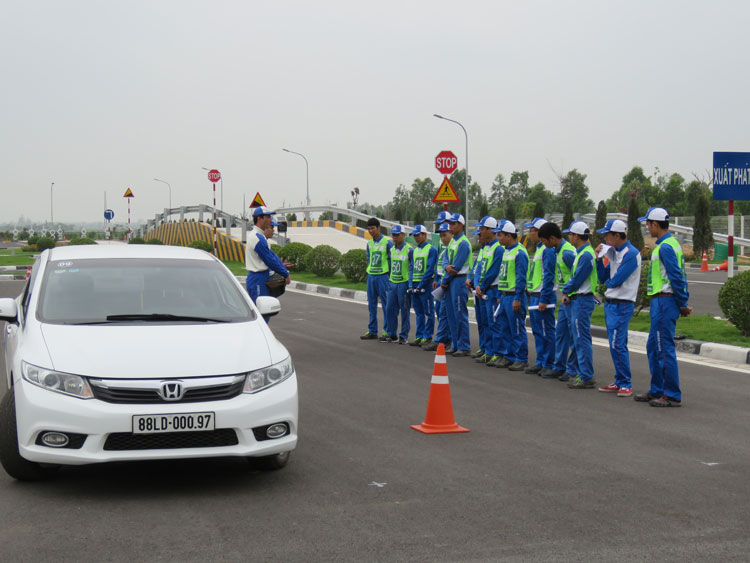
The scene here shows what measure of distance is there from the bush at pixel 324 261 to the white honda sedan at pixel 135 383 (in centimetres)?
2122

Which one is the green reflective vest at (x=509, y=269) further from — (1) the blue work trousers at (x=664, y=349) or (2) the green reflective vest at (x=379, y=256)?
(2) the green reflective vest at (x=379, y=256)

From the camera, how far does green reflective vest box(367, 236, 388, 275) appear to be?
46.9 feet

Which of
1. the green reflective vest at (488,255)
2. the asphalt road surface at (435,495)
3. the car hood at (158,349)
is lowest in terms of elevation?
the asphalt road surface at (435,495)

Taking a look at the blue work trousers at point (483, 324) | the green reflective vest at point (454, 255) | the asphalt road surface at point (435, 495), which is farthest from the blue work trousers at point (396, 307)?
the asphalt road surface at point (435, 495)

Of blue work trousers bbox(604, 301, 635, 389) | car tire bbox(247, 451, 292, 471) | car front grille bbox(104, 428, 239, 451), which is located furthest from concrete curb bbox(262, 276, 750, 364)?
car front grille bbox(104, 428, 239, 451)

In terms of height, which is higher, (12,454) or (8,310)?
(8,310)

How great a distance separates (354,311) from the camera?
19.0 meters

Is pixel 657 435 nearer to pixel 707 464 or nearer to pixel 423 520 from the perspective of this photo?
pixel 707 464

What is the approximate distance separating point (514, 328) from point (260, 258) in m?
3.29

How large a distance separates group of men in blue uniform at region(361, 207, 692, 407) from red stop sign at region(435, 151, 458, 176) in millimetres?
4469

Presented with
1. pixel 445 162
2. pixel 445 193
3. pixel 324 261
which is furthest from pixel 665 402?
pixel 324 261

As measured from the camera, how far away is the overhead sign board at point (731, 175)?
46.1 feet

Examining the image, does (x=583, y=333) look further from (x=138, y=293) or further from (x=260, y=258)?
(x=138, y=293)

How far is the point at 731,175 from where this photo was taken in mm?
14133
